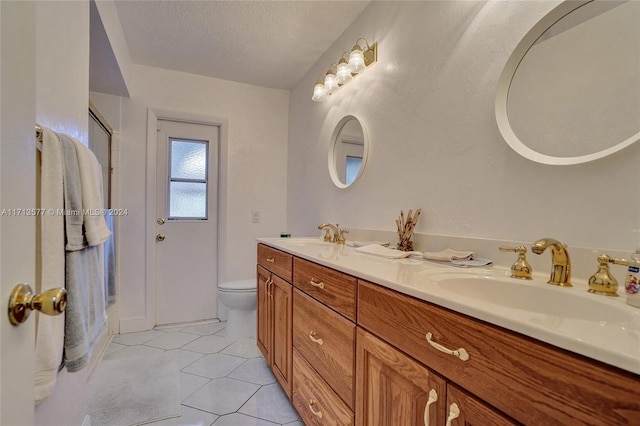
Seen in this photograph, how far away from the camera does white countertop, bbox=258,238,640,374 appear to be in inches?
16.5

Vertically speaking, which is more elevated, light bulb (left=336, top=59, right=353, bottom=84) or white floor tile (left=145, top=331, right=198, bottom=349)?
light bulb (left=336, top=59, right=353, bottom=84)

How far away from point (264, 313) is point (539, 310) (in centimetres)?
151

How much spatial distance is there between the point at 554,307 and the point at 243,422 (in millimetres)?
1443

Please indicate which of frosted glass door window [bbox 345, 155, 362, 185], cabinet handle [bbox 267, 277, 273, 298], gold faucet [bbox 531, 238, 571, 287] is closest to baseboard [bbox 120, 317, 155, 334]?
cabinet handle [bbox 267, 277, 273, 298]

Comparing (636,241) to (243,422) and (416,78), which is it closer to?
(416,78)

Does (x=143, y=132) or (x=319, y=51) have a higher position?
(x=319, y=51)

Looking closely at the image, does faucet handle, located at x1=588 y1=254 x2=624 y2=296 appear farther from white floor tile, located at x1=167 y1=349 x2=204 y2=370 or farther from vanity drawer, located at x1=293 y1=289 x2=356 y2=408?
white floor tile, located at x1=167 y1=349 x2=204 y2=370

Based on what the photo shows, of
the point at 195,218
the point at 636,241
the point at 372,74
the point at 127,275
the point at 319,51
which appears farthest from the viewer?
the point at 195,218

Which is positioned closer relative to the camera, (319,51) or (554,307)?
(554,307)

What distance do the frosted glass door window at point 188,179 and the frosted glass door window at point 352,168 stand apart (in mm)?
1557

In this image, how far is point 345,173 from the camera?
2.07 metres

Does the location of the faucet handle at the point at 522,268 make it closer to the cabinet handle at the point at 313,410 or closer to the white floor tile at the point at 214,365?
the cabinet handle at the point at 313,410

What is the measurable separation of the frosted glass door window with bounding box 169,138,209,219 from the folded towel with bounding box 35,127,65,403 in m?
1.98

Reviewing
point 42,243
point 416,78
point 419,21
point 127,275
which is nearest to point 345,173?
point 416,78
